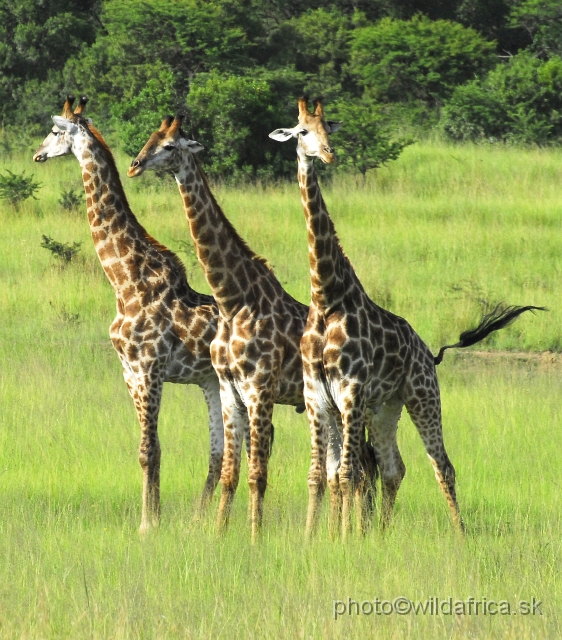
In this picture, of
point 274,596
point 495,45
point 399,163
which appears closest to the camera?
point 274,596

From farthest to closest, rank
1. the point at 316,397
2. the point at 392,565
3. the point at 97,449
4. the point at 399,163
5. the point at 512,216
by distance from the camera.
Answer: the point at 399,163 → the point at 512,216 → the point at 97,449 → the point at 316,397 → the point at 392,565

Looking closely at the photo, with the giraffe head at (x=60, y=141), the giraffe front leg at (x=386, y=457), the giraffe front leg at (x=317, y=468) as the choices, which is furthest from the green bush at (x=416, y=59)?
the giraffe front leg at (x=317, y=468)

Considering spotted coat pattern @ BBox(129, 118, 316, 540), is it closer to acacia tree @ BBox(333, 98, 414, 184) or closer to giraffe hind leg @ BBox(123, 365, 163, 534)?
giraffe hind leg @ BBox(123, 365, 163, 534)

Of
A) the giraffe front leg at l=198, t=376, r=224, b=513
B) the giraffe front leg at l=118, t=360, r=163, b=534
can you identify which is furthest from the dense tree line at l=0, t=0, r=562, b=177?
the giraffe front leg at l=118, t=360, r=163, b=534

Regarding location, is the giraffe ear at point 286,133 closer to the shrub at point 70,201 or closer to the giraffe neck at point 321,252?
the giraffe neck at point 321,252

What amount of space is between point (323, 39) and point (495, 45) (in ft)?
12.3

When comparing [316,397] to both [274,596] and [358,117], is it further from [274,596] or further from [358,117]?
[358,117]

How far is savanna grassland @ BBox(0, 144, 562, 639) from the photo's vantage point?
5.26 meters

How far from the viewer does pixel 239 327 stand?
665 cm

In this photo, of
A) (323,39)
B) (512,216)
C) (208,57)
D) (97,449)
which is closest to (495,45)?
(323,39)

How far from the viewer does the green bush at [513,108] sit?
2314cm

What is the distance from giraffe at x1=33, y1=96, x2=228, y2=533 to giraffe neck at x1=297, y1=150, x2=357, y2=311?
3.34 ft

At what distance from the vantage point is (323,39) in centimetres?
2711

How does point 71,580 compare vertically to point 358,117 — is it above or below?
below
